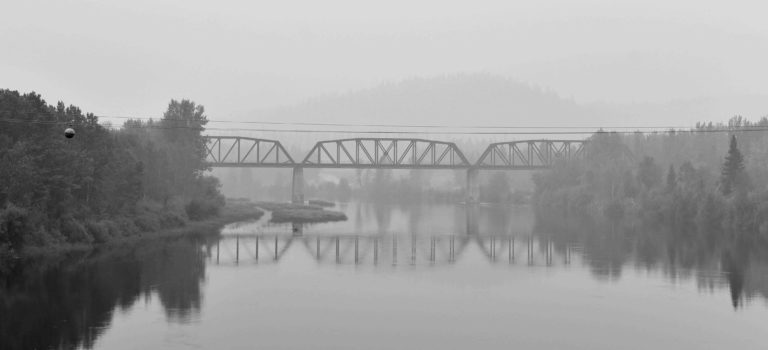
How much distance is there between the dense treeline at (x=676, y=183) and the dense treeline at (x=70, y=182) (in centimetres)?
5785

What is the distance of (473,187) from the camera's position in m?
188

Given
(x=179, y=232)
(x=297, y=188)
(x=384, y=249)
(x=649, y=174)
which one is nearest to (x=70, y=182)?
(x=179, y=232)

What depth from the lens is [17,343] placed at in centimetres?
2975

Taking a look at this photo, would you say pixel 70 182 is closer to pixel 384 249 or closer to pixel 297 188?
pixel 384 249

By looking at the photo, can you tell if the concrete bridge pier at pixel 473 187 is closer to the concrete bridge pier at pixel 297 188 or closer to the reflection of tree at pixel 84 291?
the concrete bridge pier at pixel 297 188

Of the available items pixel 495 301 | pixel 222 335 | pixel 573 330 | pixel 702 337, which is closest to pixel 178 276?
pixel 222 335

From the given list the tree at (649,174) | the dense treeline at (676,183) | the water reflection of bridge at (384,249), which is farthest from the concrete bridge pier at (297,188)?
the water reflection of bridge at (384,249)

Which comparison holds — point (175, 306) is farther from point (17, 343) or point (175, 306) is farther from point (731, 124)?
point (731, 124)

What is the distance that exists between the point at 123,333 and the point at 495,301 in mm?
19200

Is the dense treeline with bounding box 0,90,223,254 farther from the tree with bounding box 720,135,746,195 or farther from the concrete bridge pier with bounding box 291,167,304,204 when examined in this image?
the concrete bridge pier with bounding box 291,167,304,204

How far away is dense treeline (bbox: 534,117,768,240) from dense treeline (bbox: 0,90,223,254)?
57.8 metres

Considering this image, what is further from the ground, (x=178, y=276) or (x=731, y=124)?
(x=731, y=124)

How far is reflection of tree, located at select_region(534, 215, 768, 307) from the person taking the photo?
49.0 metres

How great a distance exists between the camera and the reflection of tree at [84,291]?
1247 inches
